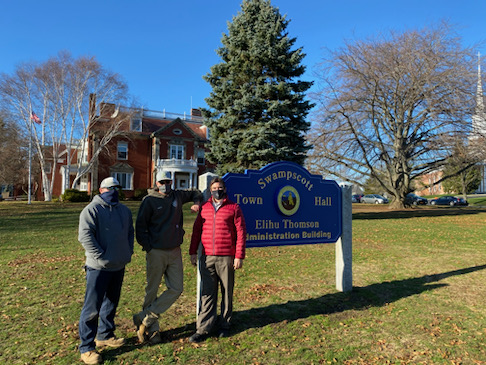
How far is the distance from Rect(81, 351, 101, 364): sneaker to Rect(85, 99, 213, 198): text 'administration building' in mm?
32979

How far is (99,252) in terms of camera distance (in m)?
3.45

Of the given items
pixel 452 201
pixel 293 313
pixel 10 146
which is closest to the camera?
pixel 293 313

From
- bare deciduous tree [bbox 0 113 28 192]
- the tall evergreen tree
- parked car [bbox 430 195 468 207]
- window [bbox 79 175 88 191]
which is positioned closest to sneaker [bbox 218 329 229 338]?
the tall evergreen tree

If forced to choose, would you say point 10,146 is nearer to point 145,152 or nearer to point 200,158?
point 145,152

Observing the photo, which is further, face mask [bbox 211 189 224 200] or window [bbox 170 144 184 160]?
window [bbox 170 144 184 160]

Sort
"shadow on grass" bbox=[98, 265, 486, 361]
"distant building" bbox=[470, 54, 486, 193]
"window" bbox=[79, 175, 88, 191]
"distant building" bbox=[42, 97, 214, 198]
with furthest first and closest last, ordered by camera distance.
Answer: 1. "window" bbox=[79, 175, 88, 191]
2. "distant building" bbox=[42, 97, 214, 198]
3. "distant building" bbox=[470, 54, 486, 193]
4. "shadow on grass" bbox=[98, 265, 486, 361]

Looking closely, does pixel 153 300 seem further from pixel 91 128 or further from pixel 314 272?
pixel 91 128

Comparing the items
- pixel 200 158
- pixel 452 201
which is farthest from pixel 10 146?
pixel 452 201

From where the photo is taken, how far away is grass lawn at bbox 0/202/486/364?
3.67 metres

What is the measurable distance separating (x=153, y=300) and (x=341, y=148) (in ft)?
70.3

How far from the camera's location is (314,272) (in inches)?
282

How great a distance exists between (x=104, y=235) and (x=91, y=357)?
1.19 metres

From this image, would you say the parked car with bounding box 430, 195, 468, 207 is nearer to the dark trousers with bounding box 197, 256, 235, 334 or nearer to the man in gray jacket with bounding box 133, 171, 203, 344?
the dark trousers with bounding box 197, 256, 235, 334

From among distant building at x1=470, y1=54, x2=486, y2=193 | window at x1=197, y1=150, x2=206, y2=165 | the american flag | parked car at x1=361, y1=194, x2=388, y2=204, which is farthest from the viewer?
parked car at x1=361, y1=194, x2=388, y2=204
